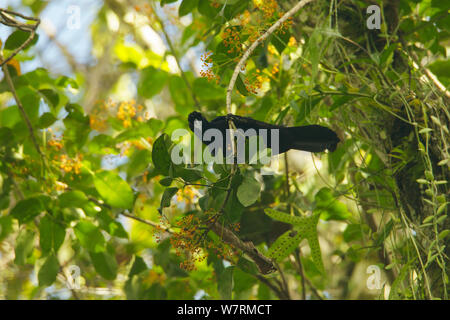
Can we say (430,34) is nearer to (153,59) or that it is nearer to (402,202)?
(402,202)

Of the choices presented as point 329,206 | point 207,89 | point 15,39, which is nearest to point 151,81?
point 207,89

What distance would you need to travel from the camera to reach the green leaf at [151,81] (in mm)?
1508

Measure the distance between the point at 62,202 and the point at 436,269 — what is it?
0.85 metres

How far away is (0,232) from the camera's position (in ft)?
5.03


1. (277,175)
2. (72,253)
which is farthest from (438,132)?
(72,253)

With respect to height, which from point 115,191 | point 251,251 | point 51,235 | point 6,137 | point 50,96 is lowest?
point 251,251

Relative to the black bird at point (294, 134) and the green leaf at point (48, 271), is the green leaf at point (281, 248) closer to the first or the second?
the black bird at point (294, 134)

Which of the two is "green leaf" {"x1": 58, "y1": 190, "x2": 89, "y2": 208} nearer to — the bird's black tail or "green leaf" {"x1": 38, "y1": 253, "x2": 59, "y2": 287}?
"green leaf" {"x1": 38, "y1": 253, "x2": 59, "y2": 287}

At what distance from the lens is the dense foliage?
3.02 ft

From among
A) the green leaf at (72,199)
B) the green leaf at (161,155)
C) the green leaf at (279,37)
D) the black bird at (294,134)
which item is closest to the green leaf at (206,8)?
the green leaf at (279,37)

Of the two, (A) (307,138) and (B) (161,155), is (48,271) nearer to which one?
(B) (161,155)

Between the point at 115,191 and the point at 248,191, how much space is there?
0.54 metres

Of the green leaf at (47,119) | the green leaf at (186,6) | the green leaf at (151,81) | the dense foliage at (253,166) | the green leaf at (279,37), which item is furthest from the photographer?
the green leaf at (151,81)

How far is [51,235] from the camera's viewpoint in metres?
1.21
